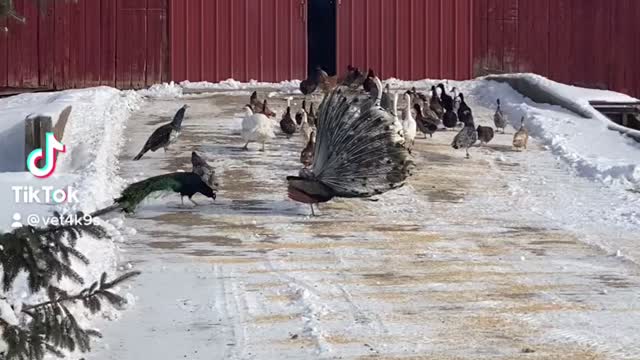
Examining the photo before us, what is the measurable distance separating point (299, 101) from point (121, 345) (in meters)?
15.0

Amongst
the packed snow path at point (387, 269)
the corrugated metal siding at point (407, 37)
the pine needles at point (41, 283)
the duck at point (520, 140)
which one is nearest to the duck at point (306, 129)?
the packed snow path at point (387, 269)

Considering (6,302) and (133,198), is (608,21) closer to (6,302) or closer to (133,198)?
(133,198)

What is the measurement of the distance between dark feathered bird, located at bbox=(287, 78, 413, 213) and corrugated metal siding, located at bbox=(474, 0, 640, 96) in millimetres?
13996

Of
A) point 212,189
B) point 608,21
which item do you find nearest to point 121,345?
point 212,189

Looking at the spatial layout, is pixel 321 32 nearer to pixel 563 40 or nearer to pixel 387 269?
pixel 563 40

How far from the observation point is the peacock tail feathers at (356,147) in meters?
14.8

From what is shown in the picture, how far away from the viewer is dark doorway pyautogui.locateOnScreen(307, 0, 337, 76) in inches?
1218

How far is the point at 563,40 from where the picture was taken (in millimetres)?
28922

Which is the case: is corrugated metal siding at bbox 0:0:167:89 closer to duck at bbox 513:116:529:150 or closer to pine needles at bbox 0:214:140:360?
duck at bbox 513:116:529:150

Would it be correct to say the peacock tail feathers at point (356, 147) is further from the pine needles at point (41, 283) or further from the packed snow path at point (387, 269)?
the pine needles at point (41, 283)

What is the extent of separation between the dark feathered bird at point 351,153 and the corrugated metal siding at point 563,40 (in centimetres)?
1400

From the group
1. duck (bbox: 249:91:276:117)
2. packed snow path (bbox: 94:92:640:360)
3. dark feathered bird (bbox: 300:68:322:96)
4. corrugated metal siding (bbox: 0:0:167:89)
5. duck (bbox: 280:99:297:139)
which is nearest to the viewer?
packed snow path (bbox: 94:92:640:360)

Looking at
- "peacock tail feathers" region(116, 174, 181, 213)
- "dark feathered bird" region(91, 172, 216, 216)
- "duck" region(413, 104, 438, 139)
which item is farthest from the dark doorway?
"peacock tail feathers" region(116, 174, 181, 213)

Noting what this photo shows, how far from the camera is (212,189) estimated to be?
1580 centimetres
